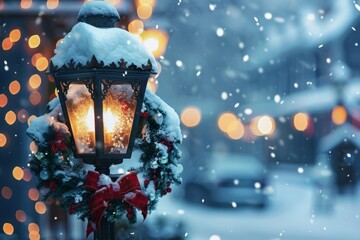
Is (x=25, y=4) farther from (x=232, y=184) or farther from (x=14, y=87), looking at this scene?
(x=232, y=184)

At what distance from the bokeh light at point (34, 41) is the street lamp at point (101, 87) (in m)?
5.46

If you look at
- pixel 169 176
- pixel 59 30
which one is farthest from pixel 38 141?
pixel 59 30

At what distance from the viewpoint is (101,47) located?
506cm

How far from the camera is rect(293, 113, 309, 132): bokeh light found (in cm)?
3366

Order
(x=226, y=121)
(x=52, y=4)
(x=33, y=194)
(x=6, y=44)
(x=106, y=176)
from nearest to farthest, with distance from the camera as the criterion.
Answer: (x=106, y=176)
(x=52, y=4)
(x=33, y=194)
(x=6, y=44)
(x=226, y=121)

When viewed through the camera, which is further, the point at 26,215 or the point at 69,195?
the point at 26,215

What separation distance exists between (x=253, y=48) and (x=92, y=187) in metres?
24.7

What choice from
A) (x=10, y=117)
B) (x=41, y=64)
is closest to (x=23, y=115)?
(x=10, y=117)

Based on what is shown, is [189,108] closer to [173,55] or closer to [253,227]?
[173,55]

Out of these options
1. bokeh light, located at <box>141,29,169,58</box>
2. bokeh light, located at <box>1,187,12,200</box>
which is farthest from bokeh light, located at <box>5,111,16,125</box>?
bokeh light, located at <box>141,29,169,58</box>

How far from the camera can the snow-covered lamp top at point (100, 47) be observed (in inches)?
198

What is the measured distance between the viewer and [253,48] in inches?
1154

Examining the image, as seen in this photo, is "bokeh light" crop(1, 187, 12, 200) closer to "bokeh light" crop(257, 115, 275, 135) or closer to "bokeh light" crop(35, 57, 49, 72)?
"bokeh light" crop(35, 57, 49, 72)

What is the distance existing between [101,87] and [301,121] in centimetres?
3003
